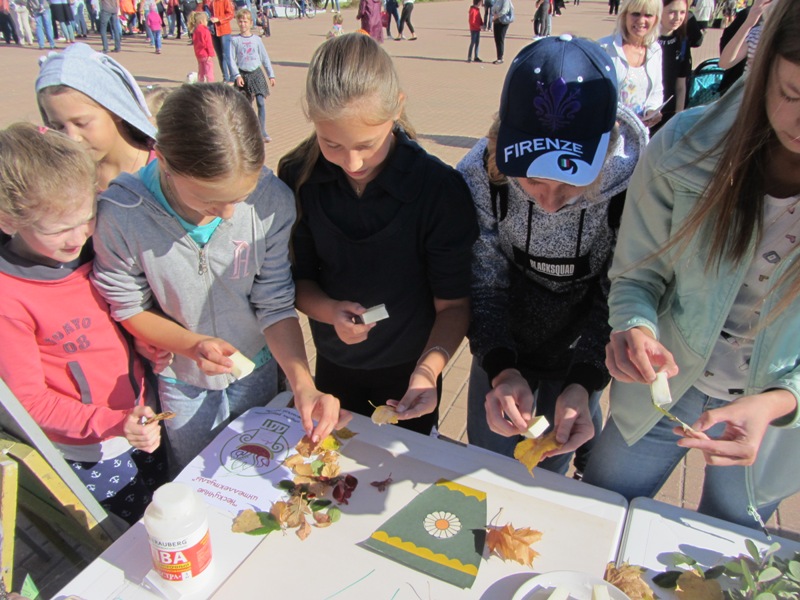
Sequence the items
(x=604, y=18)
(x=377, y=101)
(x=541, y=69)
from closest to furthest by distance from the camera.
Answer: (x=541, y=69) → (x=377, y=101) → (x=604, y=18)

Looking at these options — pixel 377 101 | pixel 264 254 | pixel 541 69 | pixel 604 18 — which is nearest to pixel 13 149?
pixel 264 254

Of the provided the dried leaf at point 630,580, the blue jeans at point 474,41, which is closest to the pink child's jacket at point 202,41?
the blue jeans at point 474,41

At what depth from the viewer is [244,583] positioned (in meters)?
1.18

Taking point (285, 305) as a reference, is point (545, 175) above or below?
above

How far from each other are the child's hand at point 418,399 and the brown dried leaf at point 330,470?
19 cm

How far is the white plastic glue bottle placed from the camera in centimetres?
107

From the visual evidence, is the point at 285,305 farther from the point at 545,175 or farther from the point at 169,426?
the point at 545,175

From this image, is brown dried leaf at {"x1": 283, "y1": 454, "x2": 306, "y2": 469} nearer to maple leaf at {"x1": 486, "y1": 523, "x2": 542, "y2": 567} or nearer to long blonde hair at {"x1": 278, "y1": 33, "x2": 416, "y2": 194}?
maple leaf at {"x1": 486, "y1": 523, "x2": 542, "y2": 567}

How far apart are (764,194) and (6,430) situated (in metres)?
1.73

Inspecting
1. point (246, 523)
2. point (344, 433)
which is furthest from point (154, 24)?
point (246, 523)

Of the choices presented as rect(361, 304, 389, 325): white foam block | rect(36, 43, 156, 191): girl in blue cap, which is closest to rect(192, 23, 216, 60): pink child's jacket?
rect(36, 43, 156, 191): girl in blue cap

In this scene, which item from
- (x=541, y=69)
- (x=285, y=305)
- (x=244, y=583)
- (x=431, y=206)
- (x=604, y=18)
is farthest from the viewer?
(x=604, y=18)

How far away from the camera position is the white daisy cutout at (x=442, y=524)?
1.29m

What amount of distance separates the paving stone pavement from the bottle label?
1274mm
